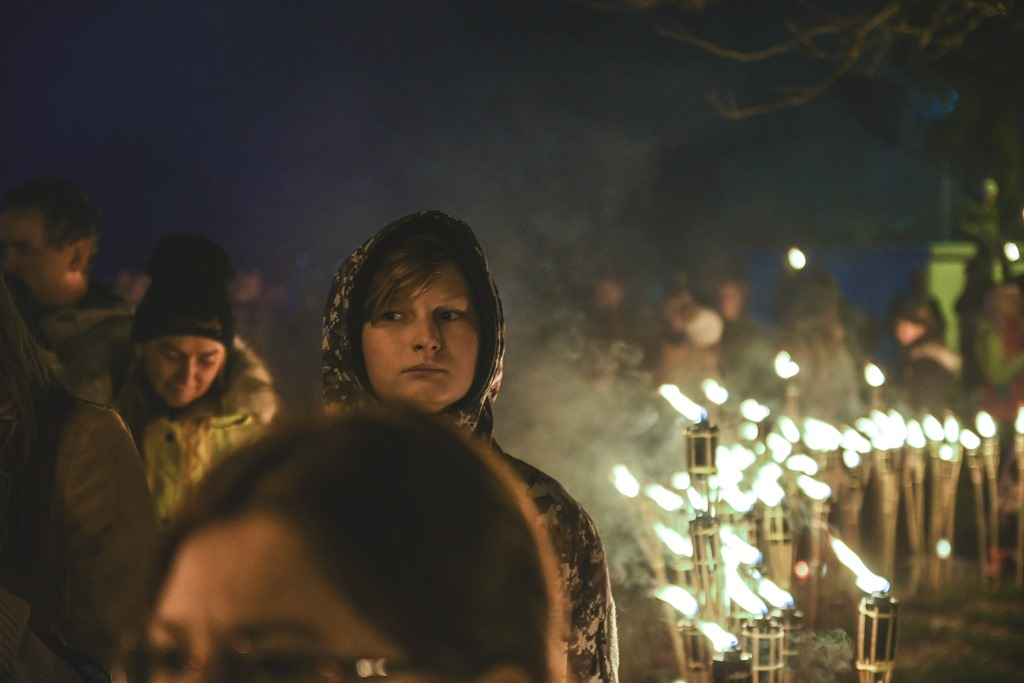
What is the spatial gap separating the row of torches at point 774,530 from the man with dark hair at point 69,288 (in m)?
2.02

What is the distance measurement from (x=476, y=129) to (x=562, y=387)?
4.81ft

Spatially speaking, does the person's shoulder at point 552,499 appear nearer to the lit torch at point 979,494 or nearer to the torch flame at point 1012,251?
the lit torch at point 979,494

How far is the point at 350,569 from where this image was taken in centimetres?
61

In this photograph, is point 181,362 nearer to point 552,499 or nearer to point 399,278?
point 399,278

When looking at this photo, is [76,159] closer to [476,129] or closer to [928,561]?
[476,129]

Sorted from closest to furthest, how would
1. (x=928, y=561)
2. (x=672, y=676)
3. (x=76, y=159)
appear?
(x=672, y=676), (x=76, y=159), (x=928, y=561)

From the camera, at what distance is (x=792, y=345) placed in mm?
7637

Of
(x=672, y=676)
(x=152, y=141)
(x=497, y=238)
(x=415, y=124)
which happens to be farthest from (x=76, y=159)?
(x=672, y=676)

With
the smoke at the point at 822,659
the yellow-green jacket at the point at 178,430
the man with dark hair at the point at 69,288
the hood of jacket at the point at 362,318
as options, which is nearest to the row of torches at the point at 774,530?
the smoke at the point at 822,659

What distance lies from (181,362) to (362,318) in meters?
2.64

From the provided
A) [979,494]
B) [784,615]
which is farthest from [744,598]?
[979,494]

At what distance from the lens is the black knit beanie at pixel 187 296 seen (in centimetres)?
441

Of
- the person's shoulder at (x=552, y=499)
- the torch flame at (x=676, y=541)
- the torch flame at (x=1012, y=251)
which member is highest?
the torch flame at (x=1012, y=251)

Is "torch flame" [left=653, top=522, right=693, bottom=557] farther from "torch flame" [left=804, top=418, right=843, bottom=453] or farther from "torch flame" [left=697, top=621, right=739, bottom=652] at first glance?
"torch flame" [left=804, top=418, right=843, bottom=453]
